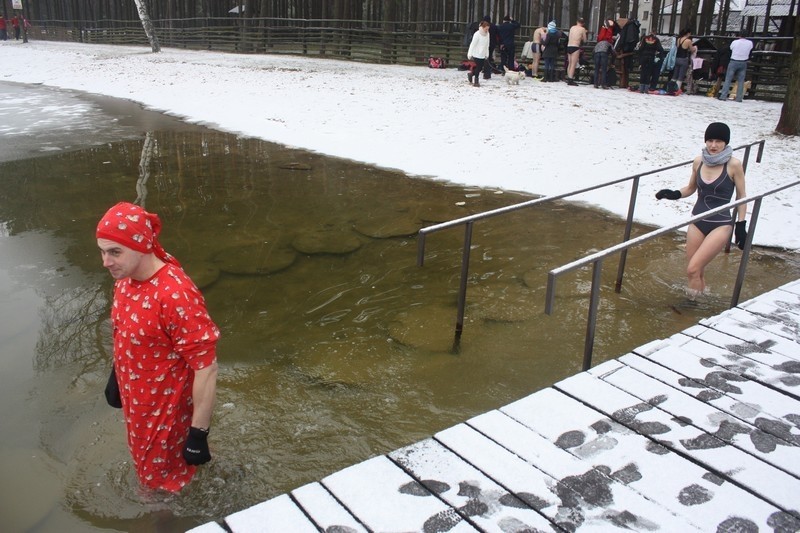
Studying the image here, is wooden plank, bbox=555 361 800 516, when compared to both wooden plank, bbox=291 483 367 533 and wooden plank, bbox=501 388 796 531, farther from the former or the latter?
wooden plank, bbox=291 483 367 533

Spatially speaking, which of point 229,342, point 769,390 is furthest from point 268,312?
point 769,390

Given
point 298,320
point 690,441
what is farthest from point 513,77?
point 690,441

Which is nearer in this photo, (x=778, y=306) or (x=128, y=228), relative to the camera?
(x=128, y=228)

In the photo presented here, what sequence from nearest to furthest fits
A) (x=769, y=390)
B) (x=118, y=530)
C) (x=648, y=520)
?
(x=648, y=520) → (x=118, y=530) → (x=769, y=390)

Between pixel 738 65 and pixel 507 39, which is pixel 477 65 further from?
pixel 738 65

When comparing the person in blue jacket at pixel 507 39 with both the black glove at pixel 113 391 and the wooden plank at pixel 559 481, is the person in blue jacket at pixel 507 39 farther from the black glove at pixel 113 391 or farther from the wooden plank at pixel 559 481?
the black glove at pixel 113 391

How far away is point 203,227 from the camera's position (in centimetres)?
783

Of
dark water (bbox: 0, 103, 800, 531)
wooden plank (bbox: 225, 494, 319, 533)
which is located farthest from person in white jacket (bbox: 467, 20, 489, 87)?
wooden plank (bbox: 225, 494, 319, 533)

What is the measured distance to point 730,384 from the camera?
142 inches

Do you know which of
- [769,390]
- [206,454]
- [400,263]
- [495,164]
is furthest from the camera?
[495,164]

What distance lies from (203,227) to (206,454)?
531 centimetres

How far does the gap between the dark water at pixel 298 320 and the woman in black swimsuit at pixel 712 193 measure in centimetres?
52

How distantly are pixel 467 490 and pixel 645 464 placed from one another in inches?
32.7

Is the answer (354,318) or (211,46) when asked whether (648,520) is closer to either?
(354,318)
